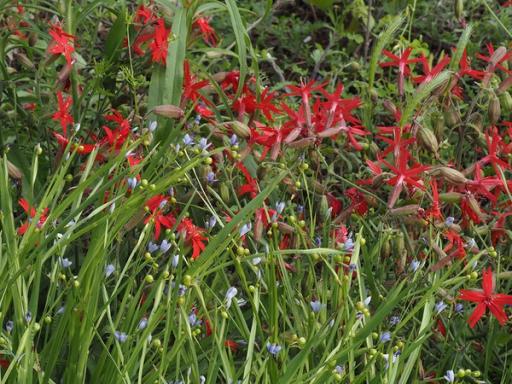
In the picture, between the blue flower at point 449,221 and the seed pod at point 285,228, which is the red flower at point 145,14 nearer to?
the seed pod at point 285,228

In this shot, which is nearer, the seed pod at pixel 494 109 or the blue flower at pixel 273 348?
the blue flower at pixel 273 348

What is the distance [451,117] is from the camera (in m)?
2.45

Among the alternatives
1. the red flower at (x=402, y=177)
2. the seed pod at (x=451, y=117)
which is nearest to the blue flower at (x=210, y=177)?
the red flower at (x=402, y=177)

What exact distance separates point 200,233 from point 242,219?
11.7 inches

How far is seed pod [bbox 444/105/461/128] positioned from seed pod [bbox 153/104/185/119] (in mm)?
597

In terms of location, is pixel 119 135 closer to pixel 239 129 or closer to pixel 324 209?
pixel 239 129

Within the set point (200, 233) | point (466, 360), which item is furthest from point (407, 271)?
point (200, 233)

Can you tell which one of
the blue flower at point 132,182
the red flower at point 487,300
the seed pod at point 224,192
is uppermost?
the blue flower at point 132,182

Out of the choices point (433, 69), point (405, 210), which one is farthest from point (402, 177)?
point (433, 69)

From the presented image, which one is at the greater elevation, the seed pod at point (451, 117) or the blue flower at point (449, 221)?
the seed pod at point (451, 117)

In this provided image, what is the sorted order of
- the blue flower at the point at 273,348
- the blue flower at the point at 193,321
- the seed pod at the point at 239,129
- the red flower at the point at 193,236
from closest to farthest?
the blue flower at the point at 273,348 → the blue flower at the point at 193,321 → the red flower at the point at 193,236 → the seed pod at the point at 239,129

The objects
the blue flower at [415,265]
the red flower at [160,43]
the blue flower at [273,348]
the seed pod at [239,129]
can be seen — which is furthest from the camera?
the red flower at [160,43]

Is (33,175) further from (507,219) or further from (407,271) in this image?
(507,219)

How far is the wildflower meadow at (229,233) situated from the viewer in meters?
1.89
